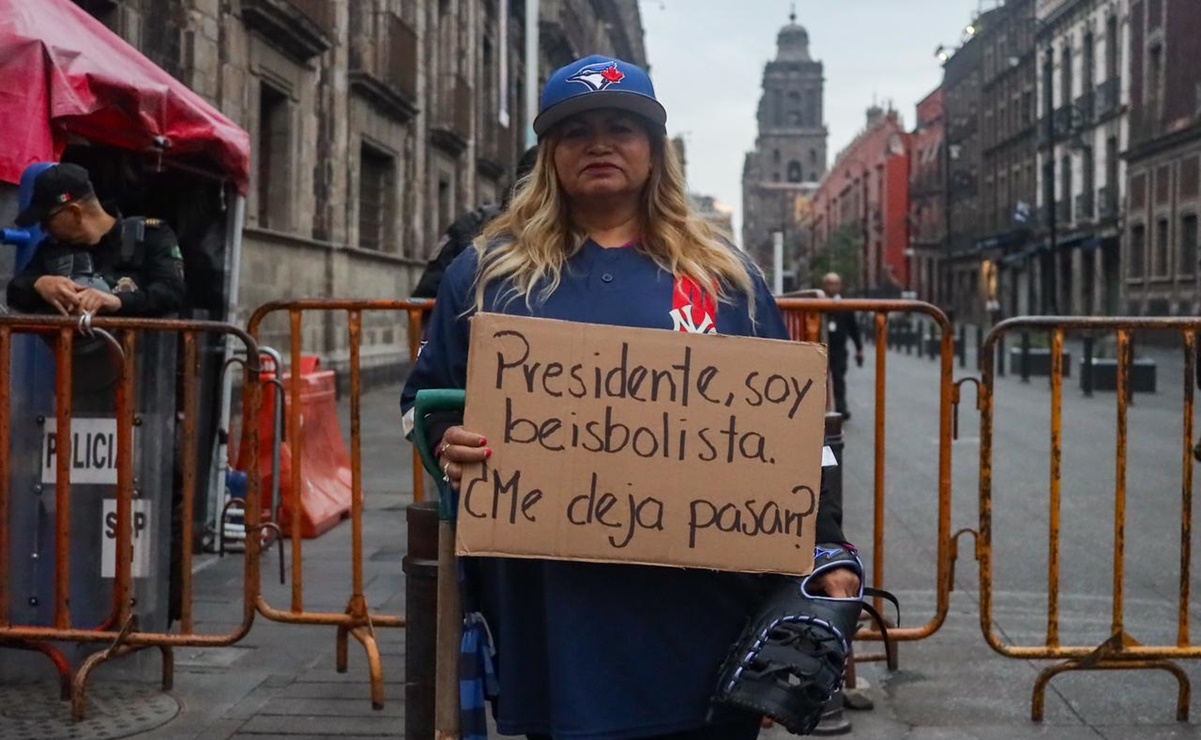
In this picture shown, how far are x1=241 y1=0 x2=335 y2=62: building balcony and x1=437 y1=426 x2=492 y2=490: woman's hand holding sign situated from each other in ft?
40.7

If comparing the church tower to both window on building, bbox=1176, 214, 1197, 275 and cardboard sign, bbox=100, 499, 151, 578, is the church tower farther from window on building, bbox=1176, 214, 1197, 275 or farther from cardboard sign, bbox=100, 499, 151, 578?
cardboard sign, bbox=100, 499, 151, 578

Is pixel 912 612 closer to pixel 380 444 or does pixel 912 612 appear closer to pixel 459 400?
pixel 459 400

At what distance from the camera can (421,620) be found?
3041mm

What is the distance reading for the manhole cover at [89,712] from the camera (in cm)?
432

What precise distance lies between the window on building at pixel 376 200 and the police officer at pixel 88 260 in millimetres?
14329

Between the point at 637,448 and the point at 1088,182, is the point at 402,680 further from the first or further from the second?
the point at 1088,182

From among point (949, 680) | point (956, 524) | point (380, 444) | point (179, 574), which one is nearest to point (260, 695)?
point (179, 574)

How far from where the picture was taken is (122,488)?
4570mm

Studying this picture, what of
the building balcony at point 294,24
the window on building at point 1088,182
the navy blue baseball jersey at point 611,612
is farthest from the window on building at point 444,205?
the window on building at point 1088,182

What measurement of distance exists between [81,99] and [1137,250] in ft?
A: 135

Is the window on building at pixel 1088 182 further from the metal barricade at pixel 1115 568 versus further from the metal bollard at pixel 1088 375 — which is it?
the metal barricade at pixel 1115 568

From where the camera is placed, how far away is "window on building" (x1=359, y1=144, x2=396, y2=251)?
19.7 m

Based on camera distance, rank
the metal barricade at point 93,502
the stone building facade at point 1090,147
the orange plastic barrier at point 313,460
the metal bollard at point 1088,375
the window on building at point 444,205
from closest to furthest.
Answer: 1. the metal barricade at point 93,502
2. the orange plastic barrier at point 313,460
3. the metal bollard at point 1088,375
4. the window on building at point 444,205
5. the stone building facade at point 1090,147

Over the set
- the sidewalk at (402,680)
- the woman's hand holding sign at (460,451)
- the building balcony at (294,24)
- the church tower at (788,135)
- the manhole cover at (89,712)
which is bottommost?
the manhole cover at (89,712)
